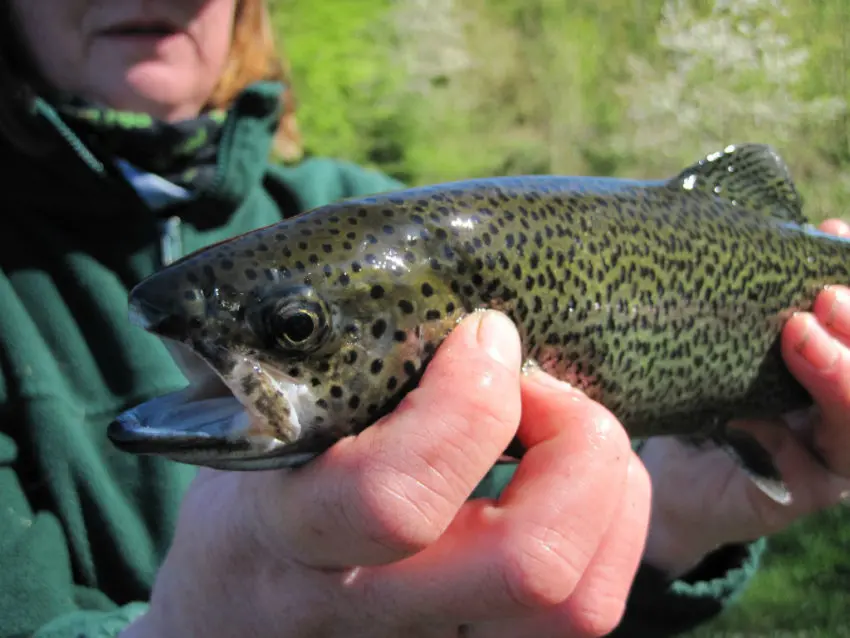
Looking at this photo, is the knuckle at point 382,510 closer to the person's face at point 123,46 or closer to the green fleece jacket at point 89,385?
the green fleece jacket at point 89,385

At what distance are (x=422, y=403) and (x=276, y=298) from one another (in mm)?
259

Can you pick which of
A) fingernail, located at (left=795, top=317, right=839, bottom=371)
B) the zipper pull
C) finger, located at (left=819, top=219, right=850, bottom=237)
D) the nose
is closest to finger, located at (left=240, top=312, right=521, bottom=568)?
the nose

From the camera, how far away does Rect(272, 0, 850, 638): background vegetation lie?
3934 mm

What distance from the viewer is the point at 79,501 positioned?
183cm

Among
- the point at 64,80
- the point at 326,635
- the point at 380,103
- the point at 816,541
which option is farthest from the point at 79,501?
the point at 380,103

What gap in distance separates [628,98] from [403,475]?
593 centimetres

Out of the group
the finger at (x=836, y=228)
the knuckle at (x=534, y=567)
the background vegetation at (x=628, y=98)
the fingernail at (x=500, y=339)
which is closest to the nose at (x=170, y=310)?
the fingernail at (x=500, y=339)

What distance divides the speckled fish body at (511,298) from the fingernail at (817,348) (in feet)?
0.21

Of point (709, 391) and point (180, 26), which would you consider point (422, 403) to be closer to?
point (709, 391)

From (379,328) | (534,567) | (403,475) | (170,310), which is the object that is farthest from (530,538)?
(170,310)

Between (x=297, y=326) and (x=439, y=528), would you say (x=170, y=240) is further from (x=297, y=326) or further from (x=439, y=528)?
(x=439, y=528)

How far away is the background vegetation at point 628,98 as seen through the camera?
3.93 m

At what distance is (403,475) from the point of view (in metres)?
1.00

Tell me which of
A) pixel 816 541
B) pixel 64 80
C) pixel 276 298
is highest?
pixel 64 80
